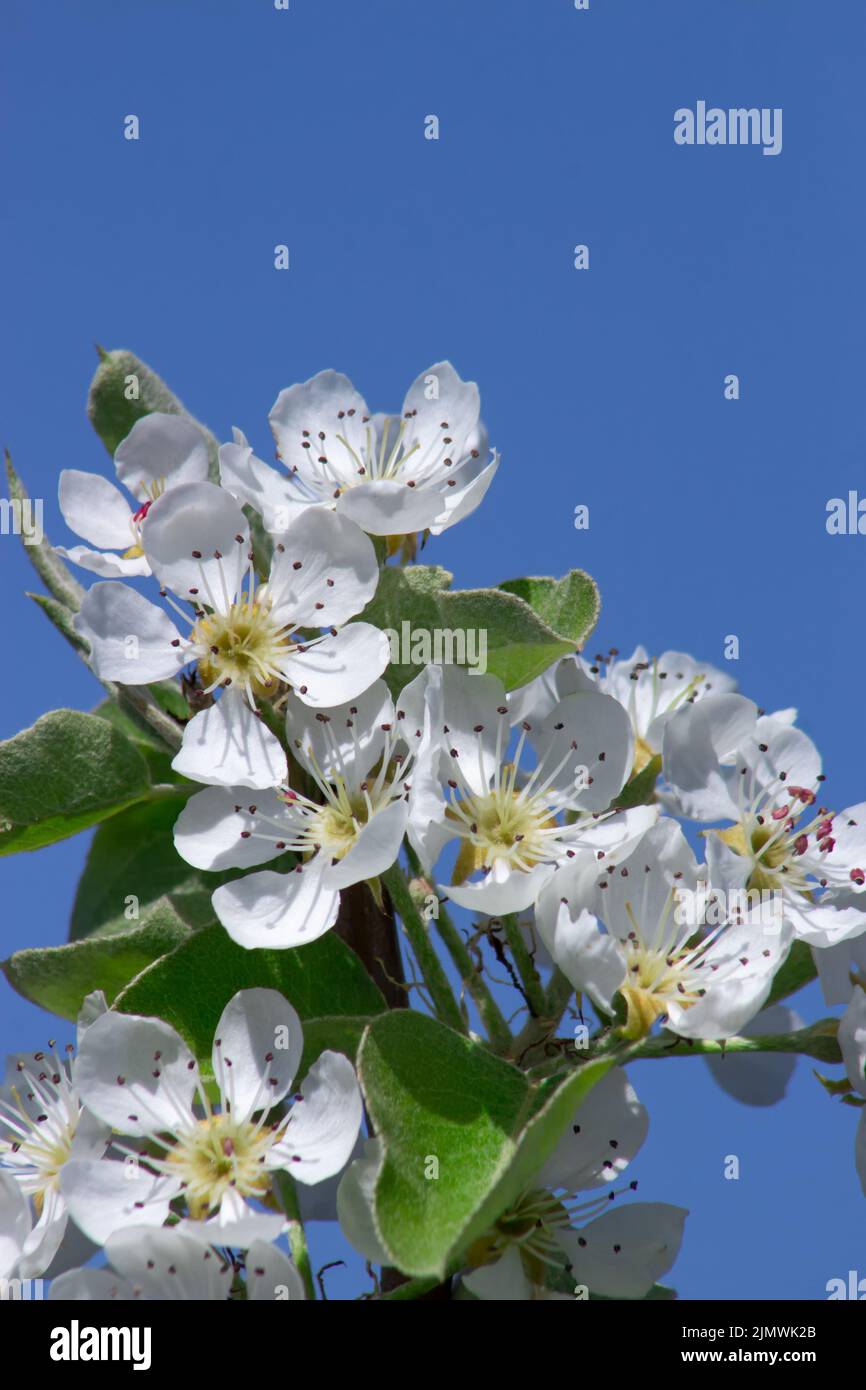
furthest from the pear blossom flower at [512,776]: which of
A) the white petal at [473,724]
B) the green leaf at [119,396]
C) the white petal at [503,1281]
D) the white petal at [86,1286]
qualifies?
the green leaf at [119,396]

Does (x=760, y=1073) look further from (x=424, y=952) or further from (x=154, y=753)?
(x=154, y=753)

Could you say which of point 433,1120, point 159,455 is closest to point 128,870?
point 159,455

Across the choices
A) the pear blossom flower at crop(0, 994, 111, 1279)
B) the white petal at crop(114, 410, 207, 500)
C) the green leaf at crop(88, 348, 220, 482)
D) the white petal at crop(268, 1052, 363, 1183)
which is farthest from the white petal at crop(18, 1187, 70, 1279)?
the green leaf at crop(88, 348, 220, 482)

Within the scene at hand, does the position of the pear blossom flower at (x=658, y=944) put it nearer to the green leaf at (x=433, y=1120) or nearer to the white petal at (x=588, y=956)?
the white petal at (x=588, y=956)
